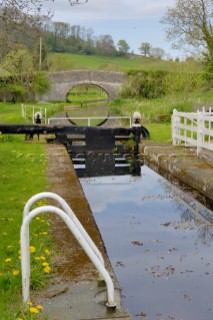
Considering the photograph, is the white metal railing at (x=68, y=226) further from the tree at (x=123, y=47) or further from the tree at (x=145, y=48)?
the tree at (x=123, y=47)

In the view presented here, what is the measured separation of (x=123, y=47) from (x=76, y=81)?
39.9m

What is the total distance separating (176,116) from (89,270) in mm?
11373

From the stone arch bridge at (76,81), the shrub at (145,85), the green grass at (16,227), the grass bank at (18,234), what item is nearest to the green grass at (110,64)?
the shrub at (145,85)

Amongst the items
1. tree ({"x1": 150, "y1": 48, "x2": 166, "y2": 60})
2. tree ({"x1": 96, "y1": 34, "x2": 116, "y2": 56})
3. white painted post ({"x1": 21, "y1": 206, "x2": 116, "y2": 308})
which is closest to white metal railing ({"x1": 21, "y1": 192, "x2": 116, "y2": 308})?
white painted post ({"x1": 21, "y1": 206, "x2": 116, "y2": 308})

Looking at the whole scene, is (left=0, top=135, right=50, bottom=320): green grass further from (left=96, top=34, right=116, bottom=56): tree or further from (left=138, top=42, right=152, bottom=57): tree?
(left=96, top=34, right=116, bottom=56): tree

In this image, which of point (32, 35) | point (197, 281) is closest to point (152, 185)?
point (32, 35)

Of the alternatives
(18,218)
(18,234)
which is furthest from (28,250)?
(18,218)

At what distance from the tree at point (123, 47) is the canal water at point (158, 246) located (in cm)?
8033

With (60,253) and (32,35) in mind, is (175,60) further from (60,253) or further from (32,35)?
(60,253)

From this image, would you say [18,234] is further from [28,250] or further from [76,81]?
[76,81]

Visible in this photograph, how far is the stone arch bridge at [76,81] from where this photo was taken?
165ft

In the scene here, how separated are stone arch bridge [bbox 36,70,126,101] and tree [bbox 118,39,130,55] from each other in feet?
128

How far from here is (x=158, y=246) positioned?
6.55 m

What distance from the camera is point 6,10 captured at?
8516mm
